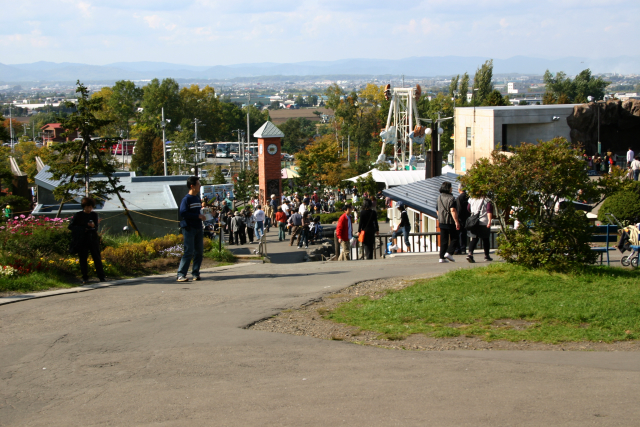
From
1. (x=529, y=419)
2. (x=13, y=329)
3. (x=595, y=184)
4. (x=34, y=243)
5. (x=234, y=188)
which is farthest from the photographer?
(x=234, y=188)

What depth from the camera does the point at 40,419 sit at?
176 inches

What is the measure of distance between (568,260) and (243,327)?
16.2 feet

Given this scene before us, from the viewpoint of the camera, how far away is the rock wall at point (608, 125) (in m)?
38.8

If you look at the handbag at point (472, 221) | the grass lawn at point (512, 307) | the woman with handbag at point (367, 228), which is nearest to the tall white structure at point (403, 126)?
the woman with handbag at point (367, 228)

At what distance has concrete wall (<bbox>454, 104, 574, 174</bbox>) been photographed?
122 ft

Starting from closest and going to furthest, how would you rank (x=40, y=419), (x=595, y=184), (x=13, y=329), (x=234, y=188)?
(x=40, y=419) < (x=13, y=329) < (x=595, y=184) < (x=234, y=188)

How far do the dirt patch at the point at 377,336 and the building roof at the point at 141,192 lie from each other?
11590 millimetres

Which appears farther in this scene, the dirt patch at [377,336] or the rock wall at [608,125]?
the rock wall at [608,125]

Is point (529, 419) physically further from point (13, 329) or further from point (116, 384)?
point (13, 329)

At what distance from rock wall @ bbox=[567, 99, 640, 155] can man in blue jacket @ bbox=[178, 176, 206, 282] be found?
34269 mm

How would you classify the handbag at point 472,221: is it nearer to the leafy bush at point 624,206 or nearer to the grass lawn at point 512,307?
the grass lawn at point 512,307

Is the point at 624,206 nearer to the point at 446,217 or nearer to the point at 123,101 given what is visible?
the point at 446,217

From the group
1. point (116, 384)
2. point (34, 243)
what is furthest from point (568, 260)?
point (34, 243)

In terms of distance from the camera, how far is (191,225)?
994 centimetres
